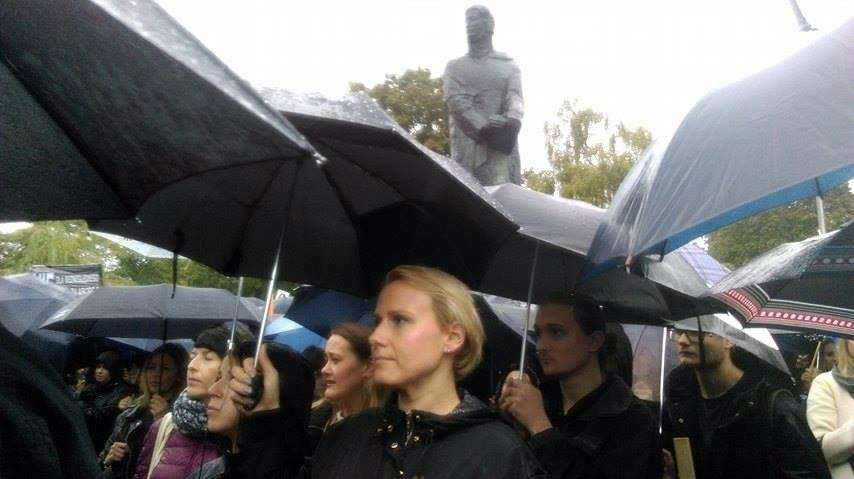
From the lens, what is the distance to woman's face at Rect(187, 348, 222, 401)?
4.89m

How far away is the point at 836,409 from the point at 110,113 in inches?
161

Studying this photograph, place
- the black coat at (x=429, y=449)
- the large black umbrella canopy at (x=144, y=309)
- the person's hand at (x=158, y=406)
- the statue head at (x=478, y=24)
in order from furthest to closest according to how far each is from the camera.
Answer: the large black umbrella canopy at (x=144, y=309), the statue head at (x=478, y=24), the person's hand at (x=158, y=406), the black coat at (x=429, y=449)

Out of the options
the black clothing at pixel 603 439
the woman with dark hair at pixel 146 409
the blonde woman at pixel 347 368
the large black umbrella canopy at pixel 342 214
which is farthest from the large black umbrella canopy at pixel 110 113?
the woman with dark hair at pixel 146 409

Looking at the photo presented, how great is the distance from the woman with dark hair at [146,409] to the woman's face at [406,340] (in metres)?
3.64

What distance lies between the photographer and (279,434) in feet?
12.0

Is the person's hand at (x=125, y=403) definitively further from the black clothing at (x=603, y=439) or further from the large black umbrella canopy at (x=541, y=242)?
the black clothing at (x=603, y=439)

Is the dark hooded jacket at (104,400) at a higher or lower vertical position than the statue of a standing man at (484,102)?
lower

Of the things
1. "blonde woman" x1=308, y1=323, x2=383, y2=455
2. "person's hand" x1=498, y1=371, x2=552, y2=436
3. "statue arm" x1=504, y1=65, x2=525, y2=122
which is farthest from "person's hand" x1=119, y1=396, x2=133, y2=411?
"person's hand" x1=498, y1=371, x2=552, y2=436

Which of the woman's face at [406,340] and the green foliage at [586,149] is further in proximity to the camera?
the green foliage at [586,149]

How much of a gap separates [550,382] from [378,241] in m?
0.95

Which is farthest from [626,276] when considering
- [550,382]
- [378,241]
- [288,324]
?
[288,324]

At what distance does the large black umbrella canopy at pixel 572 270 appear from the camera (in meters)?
3.74

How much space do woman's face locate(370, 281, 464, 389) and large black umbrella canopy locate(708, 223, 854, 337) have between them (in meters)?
1.59

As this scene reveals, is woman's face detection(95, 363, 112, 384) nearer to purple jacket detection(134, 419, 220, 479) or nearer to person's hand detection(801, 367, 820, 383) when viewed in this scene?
purple jacket detection(134, 419, 220, 479)
